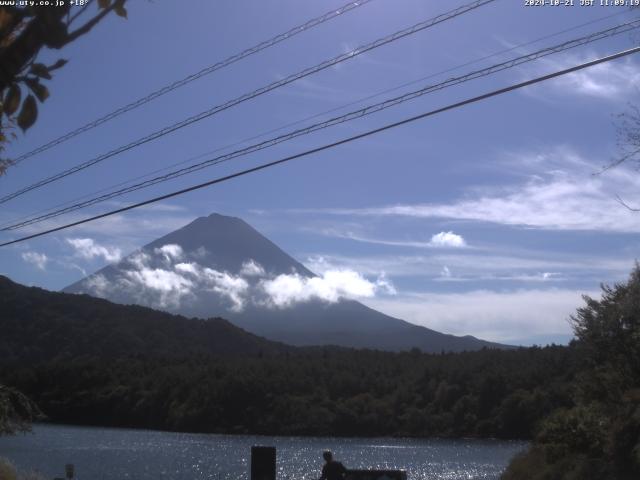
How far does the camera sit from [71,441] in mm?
61938

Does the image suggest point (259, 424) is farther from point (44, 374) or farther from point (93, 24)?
point (93, 24)

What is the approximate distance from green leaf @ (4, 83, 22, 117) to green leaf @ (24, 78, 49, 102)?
0.17ft

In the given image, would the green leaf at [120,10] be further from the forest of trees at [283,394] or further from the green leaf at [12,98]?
the forest of trees at [283,394]

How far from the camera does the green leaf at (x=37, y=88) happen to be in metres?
3.42

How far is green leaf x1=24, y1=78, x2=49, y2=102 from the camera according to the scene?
11.2 ft

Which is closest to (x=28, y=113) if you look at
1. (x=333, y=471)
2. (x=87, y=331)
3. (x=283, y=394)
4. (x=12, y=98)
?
(x=12, y=98)

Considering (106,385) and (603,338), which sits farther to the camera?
(106,385)

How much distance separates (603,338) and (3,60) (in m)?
17.0

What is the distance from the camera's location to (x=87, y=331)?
342ft

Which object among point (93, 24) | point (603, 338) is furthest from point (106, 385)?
point (93, 24)

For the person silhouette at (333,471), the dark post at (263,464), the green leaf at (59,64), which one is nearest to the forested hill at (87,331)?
the person silhouette at (333,471)

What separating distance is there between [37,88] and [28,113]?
118mm

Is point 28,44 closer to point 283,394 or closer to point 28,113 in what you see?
point 28,113

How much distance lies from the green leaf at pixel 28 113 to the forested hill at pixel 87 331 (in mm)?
91754
